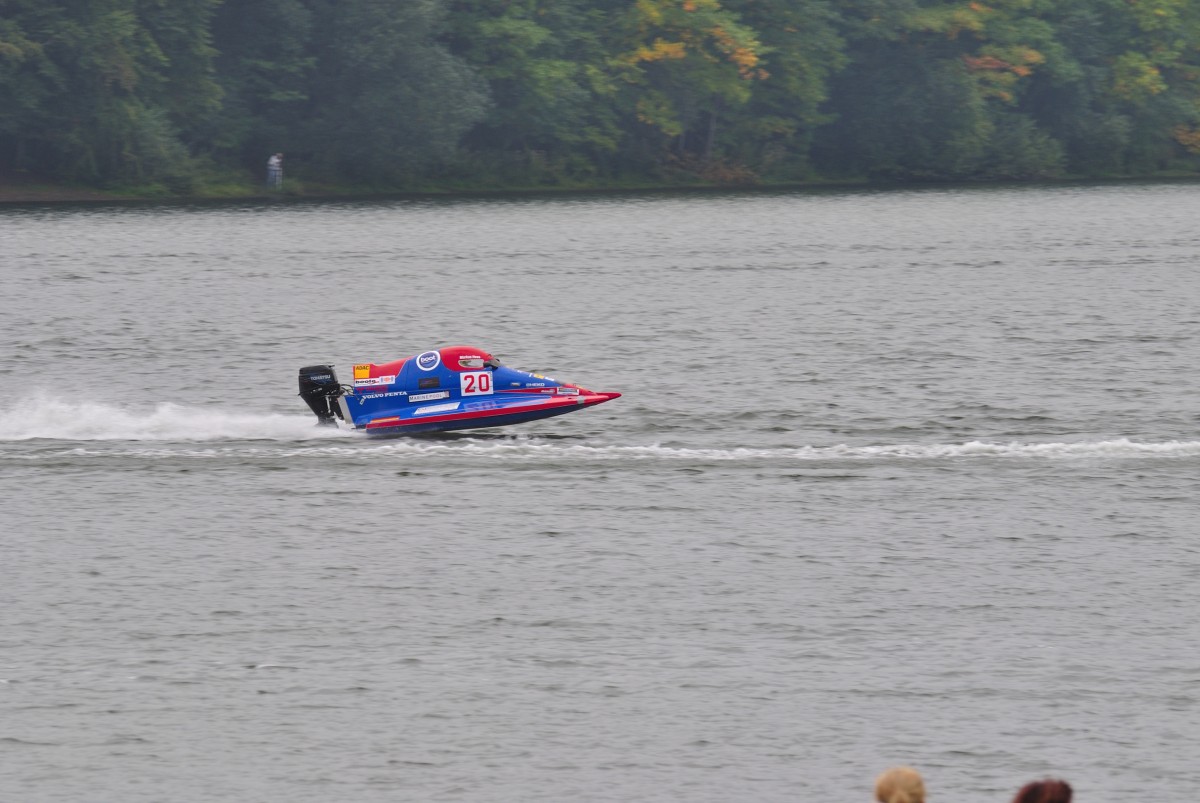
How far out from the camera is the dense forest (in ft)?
313

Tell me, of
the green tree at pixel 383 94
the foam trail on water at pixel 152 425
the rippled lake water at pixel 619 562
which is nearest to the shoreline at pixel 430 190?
the green tree at pixel 383 94

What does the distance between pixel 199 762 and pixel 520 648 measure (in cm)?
489

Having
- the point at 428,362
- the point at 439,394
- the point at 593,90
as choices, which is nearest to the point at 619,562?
the point at 439,394

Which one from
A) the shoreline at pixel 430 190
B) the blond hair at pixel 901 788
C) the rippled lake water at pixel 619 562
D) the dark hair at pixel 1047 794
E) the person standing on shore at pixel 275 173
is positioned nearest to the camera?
the dark hair at pixel 1047 794

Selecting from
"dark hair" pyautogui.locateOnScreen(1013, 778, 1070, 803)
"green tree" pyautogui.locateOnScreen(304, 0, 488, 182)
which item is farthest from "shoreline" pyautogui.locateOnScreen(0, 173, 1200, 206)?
"dark hair" pyautogui.locateOnScreen(1013, 778, 1070, 803)

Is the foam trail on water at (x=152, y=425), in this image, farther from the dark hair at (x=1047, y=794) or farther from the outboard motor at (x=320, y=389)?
the dark hair at (x=1047, y=794)

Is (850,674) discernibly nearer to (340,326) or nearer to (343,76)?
(340,326)

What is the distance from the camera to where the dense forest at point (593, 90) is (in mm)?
95438

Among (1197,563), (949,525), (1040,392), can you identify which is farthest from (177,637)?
(1040,392)

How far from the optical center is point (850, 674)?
22172 millimetres

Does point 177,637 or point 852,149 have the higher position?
point 852,149

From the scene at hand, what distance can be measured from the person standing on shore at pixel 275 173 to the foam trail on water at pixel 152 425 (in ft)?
208

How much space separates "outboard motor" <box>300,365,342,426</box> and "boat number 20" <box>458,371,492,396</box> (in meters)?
2.60

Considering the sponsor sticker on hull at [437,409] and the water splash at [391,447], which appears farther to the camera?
the sponsor sticker on hull at [437,409]
